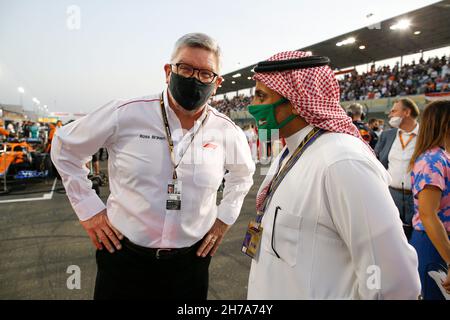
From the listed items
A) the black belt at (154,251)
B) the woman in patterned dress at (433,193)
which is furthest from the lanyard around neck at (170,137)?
the woman in patterned dress at (433,193)

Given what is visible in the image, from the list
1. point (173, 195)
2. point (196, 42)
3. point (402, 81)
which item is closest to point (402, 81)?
Answer: point (402, 81)

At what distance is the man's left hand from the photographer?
185 cm

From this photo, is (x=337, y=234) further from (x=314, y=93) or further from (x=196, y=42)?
(x=196, y=42)

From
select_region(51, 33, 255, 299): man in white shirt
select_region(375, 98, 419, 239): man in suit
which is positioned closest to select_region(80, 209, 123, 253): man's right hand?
select_region(51, 33, 255, 299): man in white shirt

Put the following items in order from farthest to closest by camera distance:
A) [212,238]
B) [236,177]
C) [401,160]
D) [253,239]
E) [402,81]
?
[402,81] → [401,160] → [236,177] → [212,238] → [253,239]

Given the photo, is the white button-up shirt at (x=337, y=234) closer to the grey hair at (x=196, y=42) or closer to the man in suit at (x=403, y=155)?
the grey hair at (x=196, y=42)

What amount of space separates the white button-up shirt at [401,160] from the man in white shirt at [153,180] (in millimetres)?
2396

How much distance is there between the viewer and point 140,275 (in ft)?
5.58

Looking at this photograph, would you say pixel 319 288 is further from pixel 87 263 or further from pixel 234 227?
pixel 234 227

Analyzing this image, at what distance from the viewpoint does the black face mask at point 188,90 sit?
68.4 inches

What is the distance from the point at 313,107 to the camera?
1269 millimetres

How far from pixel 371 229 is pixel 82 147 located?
1.61 metres

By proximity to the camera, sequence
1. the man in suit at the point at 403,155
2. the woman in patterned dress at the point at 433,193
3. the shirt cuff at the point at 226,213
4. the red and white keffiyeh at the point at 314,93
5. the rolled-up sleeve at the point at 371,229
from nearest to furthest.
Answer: the rolled-up sleeve at the point at 371,229 → the red and white keffiyeh at the point at 314,93 → the woman in patterned dress at the point at 433,193 → the shirt cuff at the point at 226,213 → the man in suit at the point at 403,155
